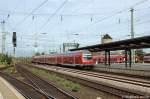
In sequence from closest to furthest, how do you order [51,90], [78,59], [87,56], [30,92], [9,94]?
[9,94], [30,92], [51,90], [87,56], [78,59]

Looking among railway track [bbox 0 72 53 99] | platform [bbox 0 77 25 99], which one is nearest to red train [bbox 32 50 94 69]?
railway track [bbox 0 72 53 99]

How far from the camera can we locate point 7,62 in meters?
A: 81.9

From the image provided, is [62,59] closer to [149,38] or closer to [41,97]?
[149,38]

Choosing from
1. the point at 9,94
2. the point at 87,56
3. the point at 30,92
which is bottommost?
the point at 30,92

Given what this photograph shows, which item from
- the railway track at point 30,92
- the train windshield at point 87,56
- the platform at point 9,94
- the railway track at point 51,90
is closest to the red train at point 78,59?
the train windshield at point 87,56

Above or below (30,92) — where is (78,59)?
above

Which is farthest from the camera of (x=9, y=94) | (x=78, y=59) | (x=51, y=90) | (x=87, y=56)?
(x=78, y=59)

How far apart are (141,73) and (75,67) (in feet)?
78.4

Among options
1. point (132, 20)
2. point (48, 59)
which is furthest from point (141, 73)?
point (48, 59)

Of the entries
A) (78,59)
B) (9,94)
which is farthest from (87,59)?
(9,94)

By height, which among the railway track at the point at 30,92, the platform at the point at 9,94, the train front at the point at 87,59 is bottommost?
the railway track at the point at 30,92

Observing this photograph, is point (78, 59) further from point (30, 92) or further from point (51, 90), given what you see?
point (30, 92)

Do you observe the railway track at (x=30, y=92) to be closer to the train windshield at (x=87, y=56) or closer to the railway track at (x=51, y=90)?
the railway track at (x=51, y=90)

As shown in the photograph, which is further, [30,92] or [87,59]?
[87,59]
